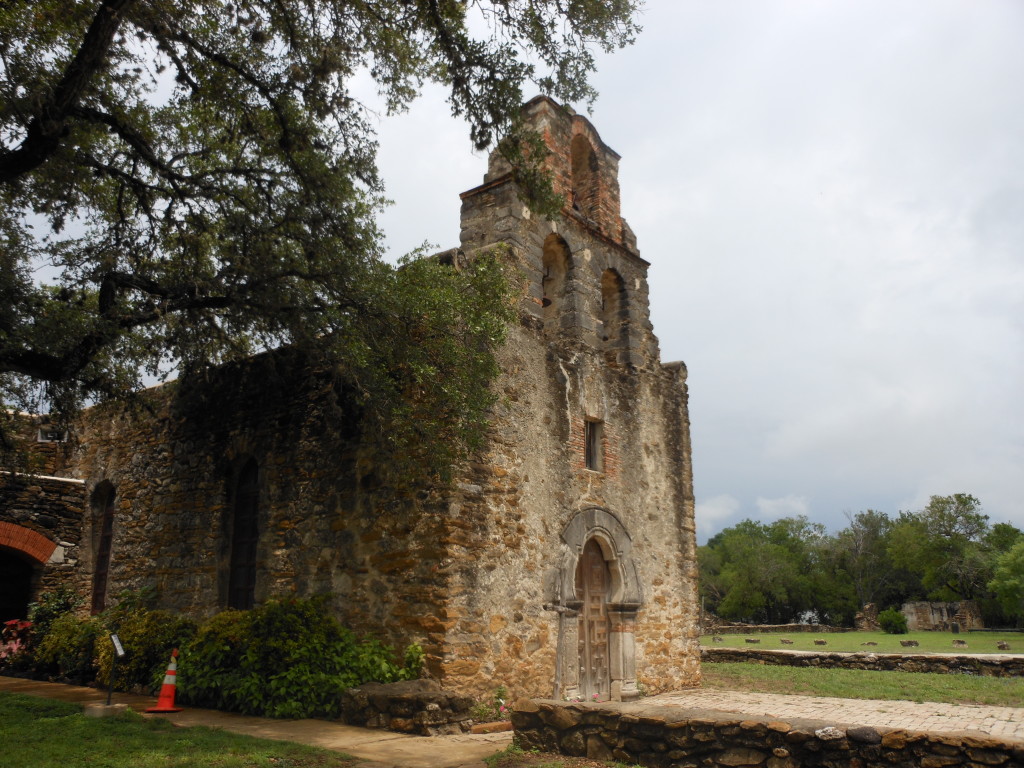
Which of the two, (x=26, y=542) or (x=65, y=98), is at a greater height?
(x=65, y=98)

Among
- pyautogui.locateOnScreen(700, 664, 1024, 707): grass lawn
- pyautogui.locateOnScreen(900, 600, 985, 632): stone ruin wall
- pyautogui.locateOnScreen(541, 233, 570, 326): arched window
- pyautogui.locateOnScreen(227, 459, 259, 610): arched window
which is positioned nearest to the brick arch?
pyautogui.locateOnScreen(227, 459, 259, 610): arched window

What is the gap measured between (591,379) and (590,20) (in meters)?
5.81

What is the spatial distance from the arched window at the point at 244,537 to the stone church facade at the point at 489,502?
4 centimetres

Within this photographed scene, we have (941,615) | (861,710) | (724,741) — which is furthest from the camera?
(941,615)

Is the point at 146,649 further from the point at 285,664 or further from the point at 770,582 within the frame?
the point at 770,582

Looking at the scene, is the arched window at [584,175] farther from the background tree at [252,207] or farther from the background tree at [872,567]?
the background tree at [872,567]

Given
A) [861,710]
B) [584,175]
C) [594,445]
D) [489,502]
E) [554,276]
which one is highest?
[584,175]

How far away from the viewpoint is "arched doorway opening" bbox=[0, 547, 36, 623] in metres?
15.1

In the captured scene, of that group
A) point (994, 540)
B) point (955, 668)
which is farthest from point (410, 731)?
point (994, 540)

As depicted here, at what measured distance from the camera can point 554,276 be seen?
12844 mm

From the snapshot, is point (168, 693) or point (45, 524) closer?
point (168, 693)

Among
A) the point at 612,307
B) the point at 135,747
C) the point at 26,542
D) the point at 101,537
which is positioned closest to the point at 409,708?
the point at 135,747

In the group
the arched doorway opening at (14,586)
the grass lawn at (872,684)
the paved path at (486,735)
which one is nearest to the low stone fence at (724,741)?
the paved path at (486,735)

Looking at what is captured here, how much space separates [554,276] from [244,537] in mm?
6610
